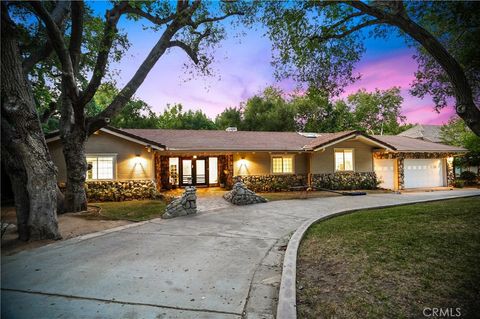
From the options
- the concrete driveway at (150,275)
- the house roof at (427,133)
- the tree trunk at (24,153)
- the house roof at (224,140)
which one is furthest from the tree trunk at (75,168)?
the house roof at (427,133)

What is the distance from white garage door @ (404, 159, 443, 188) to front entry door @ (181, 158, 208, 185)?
1501 centimetres

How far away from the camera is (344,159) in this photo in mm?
18859

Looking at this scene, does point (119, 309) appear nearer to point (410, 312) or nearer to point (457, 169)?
point (410, 312)

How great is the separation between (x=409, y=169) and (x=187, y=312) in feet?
69.7

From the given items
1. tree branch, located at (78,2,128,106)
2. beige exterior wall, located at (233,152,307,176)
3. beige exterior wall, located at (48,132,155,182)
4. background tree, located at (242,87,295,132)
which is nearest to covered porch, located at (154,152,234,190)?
beige exterior wall, located at (233,152,307,176)

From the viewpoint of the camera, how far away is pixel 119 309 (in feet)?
10.8

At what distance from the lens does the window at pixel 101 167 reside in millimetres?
14172

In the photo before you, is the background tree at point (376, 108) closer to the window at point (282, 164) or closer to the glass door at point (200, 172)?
the window at point (282, 164)

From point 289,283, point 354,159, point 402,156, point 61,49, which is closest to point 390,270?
point 289,283

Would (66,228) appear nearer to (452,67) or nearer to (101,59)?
(101,59)

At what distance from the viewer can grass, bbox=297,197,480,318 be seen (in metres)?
3.24

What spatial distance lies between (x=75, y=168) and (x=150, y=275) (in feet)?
25.3

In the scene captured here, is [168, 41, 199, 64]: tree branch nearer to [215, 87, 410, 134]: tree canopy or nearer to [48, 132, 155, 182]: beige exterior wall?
[48, 132, 155, 182]: beige exterior wall

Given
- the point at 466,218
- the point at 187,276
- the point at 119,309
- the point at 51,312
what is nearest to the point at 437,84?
the point at 466,218
